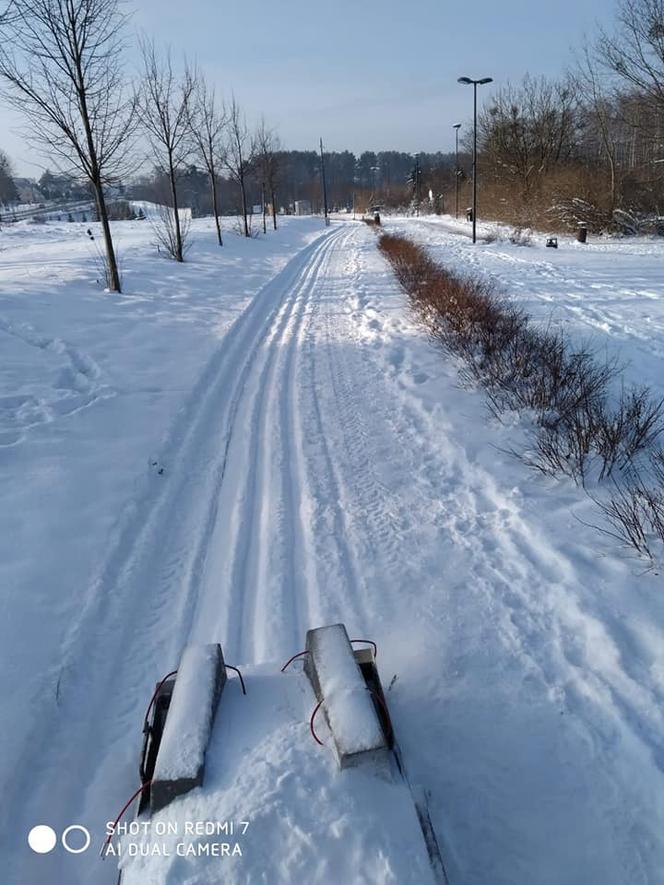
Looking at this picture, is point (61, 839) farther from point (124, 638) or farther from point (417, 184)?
point (417, 184)

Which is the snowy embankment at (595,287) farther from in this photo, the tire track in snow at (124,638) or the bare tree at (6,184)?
the bare tree at (6,184)

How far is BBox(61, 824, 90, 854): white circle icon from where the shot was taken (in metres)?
2.39

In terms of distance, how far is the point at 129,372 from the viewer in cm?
800

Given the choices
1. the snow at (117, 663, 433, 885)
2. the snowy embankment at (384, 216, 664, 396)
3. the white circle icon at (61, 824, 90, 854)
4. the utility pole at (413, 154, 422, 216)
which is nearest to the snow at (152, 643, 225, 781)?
the snow at (117, 663, 433, 885)

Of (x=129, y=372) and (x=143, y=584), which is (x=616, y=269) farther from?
(x=143, y=584)

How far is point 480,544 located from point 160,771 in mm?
2709

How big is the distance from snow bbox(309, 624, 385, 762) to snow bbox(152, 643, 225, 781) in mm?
507

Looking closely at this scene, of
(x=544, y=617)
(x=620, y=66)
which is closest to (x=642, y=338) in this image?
(x=544, y=617)

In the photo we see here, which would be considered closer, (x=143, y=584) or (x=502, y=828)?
(x=502, y=828)

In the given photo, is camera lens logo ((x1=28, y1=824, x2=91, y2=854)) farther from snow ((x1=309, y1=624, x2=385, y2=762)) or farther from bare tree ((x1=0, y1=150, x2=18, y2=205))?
bare tree ((x1=0, y1=150, x2=18, y2=205))

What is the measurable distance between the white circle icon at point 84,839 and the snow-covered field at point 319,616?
0.04 m

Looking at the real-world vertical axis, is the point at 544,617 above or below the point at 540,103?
below

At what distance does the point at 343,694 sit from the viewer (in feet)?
7.82

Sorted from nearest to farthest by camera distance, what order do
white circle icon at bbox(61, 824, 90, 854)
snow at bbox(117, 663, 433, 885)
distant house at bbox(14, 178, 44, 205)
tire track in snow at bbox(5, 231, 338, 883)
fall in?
snow at bbox(117, 663, 433, 885), white circle icon at bbox(61, 824, 90, 854), tire track in snow at bbox(5, 231, 338, 883), distant house at bbox(14, 178, 44, 205)
